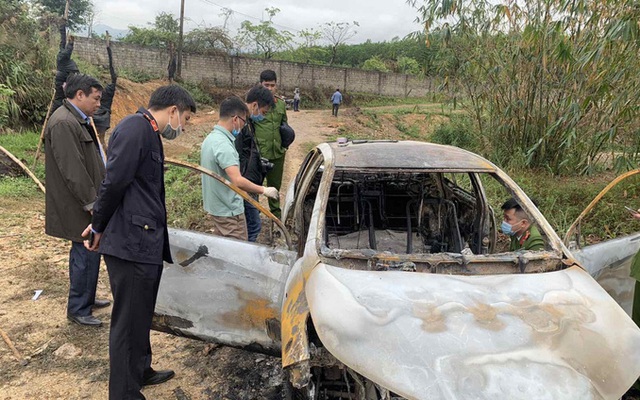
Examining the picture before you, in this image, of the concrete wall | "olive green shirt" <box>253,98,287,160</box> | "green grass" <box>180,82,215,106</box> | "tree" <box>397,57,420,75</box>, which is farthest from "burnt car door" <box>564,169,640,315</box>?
"tree" <box>397,57,420,75</box>

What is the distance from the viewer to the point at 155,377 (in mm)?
2723

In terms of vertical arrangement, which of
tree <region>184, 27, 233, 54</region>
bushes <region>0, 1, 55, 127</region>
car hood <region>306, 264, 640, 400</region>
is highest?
tree <region>184, 27, 233, 54</region>

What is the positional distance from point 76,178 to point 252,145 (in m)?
1.58

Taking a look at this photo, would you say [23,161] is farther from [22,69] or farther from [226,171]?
[226,171]

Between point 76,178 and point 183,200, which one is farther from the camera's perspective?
point 183,200

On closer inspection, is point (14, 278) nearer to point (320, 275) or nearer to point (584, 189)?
point (320, 275)

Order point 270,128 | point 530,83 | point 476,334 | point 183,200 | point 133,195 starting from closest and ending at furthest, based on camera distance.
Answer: point 476,334
point 133,195
point 270,128
point 183,200
point 530,83

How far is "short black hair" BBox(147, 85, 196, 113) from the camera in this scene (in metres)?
2.32

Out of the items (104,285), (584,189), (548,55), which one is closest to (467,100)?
(548,55)

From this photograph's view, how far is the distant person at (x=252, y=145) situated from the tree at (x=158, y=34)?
62.3ft

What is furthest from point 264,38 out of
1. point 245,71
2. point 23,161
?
point 23,161

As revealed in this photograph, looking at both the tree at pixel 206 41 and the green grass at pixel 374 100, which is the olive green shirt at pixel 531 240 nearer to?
the tree at pixel 206 41

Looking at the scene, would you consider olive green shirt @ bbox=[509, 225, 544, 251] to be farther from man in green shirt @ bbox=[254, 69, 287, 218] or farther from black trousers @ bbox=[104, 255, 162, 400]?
man in green shirt @ bbox=[254, 69, 287, 218]

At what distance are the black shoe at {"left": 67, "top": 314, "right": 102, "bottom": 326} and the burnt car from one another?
2.98 feet
